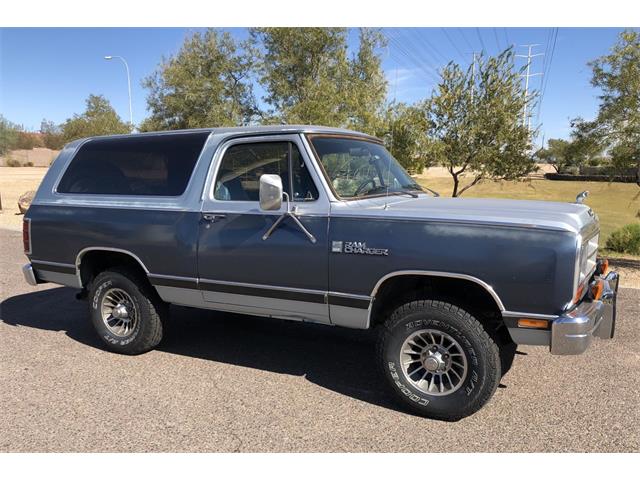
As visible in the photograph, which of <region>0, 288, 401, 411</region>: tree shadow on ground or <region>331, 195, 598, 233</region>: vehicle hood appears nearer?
<region>331, 195, 598, 233</region>: vehicle hood

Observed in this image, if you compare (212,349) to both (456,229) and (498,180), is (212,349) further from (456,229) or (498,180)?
(498,180)

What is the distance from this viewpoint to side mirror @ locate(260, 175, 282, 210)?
3789 mm

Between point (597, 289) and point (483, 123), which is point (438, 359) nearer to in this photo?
point (597, 289)

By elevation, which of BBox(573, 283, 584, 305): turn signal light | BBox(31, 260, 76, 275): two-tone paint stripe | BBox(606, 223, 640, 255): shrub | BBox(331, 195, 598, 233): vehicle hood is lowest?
BBox(606, 223, 640, 255): shrub

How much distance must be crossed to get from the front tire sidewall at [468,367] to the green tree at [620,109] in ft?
23.2

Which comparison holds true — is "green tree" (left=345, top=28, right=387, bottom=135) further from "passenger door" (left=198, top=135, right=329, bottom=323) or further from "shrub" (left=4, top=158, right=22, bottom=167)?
"shrub" (left=4, top=158, right=22, bottom=167)

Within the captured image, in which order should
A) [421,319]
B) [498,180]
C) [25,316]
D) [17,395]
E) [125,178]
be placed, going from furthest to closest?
[498,180] < [25,316] < [125,178] < [17,395] < [421,319]

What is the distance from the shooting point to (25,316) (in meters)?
6.40

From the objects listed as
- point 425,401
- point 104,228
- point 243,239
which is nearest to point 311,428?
point 425,401

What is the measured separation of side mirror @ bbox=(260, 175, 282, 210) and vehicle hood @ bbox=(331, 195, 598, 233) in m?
0.44

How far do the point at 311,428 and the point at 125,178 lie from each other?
9.87ft

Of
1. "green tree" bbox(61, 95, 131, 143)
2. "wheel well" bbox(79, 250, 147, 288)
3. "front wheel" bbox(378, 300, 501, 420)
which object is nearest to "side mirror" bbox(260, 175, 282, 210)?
"front wheel" bbox(378, 300, 501, 420)

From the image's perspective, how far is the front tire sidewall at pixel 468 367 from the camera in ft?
11.6

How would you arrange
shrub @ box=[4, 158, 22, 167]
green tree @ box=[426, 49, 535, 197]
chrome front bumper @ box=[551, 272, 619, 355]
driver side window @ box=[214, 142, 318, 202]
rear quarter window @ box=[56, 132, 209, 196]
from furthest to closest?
shrub @ box=[4, 158, 22, 167] < green tree @ box=[426, 49, 535, 197] < rear quarter window @ box=[56, 132, 209, 196] < driver side window @ box=[214, 142, 318, 202] < chrome front bumper @ box=[551, 272, 619, 355]
